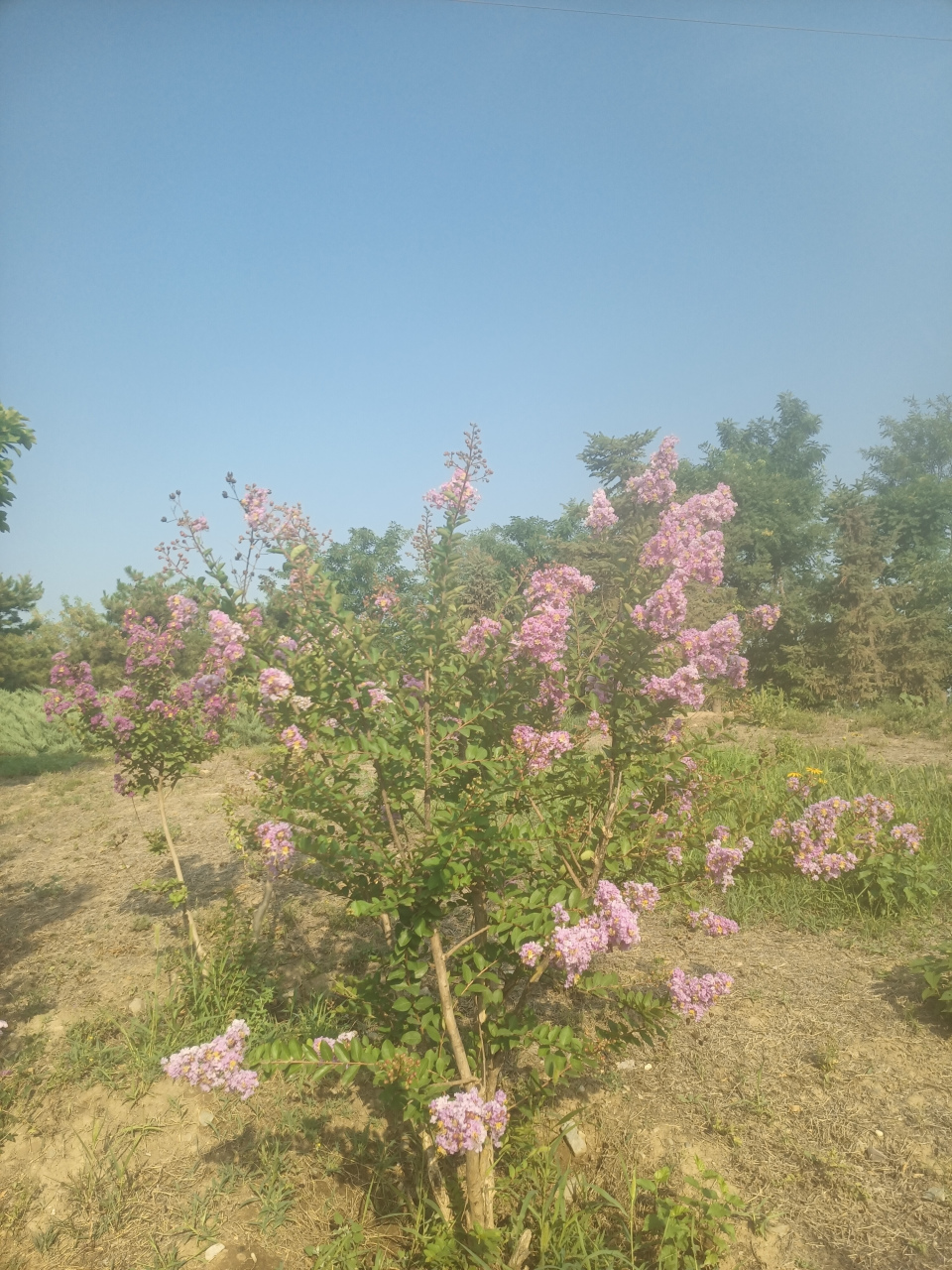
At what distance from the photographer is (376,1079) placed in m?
1.96

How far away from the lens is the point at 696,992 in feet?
7.84

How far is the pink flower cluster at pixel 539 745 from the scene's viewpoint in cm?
255

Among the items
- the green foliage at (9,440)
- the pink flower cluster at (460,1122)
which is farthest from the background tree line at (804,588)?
the pink flower cluster at (460,1122)

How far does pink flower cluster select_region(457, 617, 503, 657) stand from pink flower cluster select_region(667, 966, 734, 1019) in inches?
53.4

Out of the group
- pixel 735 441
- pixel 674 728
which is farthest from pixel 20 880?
pixel 735 441

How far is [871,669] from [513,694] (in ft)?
37.0

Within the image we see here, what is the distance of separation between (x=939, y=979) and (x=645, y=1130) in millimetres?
1571

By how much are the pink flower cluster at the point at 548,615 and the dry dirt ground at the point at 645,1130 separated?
180 cm

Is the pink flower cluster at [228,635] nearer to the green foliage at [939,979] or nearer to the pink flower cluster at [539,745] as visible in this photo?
the pink flower cluster at [539,745]

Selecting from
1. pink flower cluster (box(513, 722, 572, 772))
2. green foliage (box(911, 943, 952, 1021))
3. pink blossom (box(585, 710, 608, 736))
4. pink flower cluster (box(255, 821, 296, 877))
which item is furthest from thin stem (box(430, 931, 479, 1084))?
green foliage (box(911, 943, 952, 1021))

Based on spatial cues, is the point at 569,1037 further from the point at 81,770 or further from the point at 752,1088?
the point at 81,770

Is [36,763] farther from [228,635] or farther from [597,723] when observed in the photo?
[597,723]

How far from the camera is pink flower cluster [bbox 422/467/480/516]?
2490mm

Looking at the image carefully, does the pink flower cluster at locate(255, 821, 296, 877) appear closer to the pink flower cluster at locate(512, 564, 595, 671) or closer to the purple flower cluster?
the pink flower cluster at locate(512, 564, 595, 671)
